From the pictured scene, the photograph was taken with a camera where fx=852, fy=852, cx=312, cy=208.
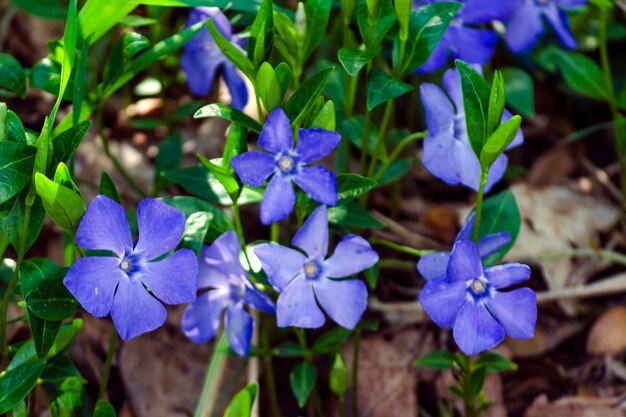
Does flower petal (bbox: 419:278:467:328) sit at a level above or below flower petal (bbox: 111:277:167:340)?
below

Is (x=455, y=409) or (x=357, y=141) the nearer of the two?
(x=357, y=141)

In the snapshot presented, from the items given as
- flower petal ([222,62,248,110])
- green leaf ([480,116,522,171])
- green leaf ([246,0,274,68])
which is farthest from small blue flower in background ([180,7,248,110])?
green leaf ([480,116,522,171])

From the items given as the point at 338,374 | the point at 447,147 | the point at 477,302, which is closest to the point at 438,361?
the point at 338,374

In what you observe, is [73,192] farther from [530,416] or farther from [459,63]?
[530,416]

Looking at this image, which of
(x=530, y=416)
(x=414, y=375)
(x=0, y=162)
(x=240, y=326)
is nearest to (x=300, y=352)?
(x=240, y=326)

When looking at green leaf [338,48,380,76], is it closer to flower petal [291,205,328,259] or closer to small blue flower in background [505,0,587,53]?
flower petal [291,205,328,259]
